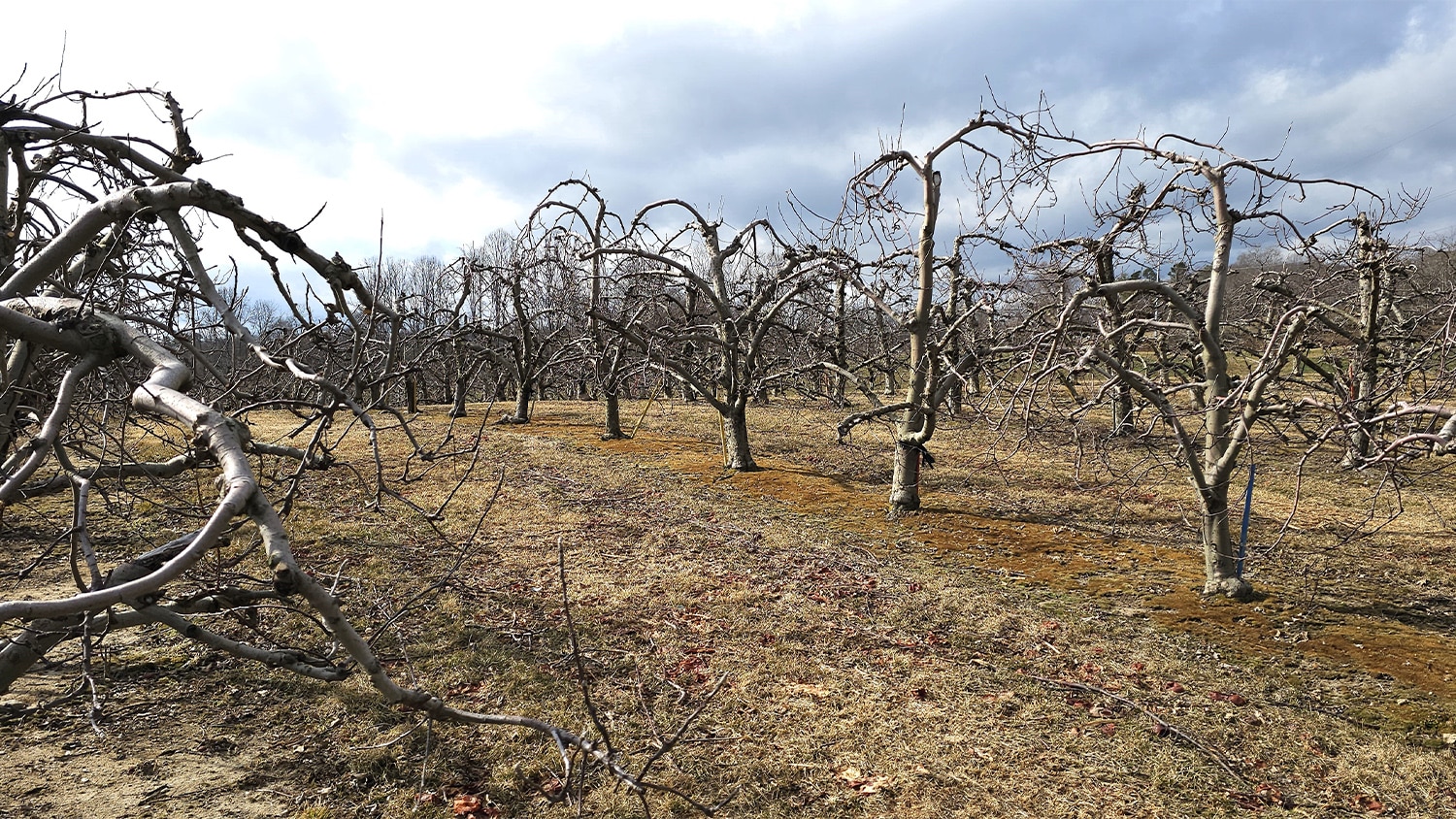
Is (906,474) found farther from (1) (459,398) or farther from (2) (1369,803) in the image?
(1) (459,398)

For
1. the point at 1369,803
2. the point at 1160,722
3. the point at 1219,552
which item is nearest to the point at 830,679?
the point at 1160,722

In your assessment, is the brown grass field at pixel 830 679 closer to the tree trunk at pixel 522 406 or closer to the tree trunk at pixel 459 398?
the tree trunk at pixel 459 398

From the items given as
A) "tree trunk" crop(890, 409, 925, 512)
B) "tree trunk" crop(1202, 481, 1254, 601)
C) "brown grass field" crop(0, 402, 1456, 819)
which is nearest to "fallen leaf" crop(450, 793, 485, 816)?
"brown grass field" crop(0, 402, 1456, 819)

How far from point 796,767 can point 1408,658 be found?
435 centimetres

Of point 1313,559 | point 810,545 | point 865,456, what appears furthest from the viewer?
point 865,456

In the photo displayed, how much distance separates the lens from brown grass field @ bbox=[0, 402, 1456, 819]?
373cm

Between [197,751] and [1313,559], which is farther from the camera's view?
[1313,559]

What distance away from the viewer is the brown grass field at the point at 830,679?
373 cm

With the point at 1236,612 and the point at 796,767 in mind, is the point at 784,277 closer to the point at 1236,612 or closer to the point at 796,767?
the point at 1236,612

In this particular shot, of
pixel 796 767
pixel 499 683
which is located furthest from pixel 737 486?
pixel 796 767

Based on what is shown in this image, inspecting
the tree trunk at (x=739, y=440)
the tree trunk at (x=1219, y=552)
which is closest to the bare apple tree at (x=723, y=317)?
the tree trunk at (x=739, y=440)

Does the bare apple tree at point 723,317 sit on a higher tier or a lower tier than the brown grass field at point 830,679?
higher

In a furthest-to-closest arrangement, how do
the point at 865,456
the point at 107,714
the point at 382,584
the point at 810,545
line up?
the point at 865,456 → the point at 810,545 → the point at 382,584 → the point at 107,714

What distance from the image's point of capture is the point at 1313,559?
7.25 meters
